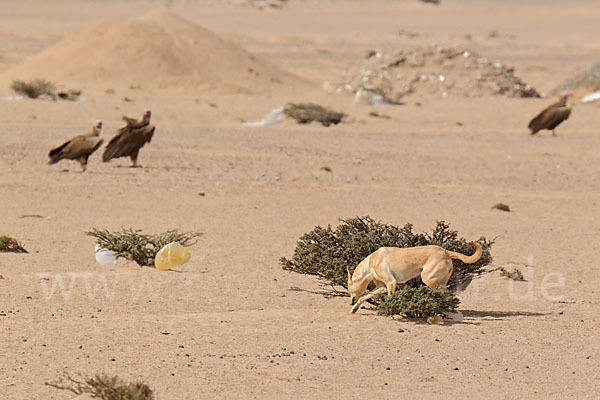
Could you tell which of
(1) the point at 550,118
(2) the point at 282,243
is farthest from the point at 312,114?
(2) the point at 282,243

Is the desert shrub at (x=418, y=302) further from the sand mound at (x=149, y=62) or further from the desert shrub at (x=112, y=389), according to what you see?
the sand mound at (x=149, y=62)

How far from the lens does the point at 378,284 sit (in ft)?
25.8

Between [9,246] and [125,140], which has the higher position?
[9,246]

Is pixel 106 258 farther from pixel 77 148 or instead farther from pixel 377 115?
pixel 377 115

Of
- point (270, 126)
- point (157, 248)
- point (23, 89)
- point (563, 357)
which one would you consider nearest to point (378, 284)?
point (563, 357)

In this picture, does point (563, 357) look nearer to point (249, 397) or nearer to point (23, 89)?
point (249, 397)

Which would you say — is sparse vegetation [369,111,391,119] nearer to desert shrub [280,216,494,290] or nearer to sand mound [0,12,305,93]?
sand mound [0,12,305,93]

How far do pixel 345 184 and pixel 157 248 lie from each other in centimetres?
730

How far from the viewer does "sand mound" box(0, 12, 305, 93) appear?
32500 mm

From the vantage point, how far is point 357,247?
837 centimetres

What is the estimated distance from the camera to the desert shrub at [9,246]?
34.8 ft

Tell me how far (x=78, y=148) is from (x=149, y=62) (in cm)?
1702

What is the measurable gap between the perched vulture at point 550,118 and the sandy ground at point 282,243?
14.3 inches

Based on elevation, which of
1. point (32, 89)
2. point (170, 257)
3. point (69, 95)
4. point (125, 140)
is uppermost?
point (170, 257)
